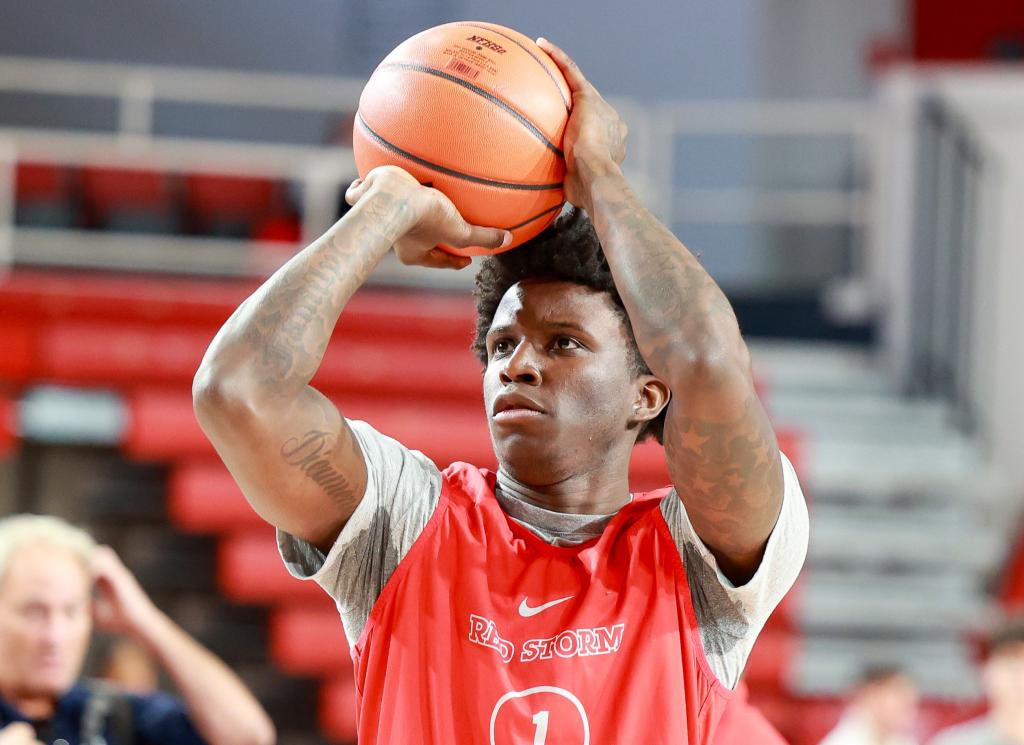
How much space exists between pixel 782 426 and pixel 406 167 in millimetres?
4544

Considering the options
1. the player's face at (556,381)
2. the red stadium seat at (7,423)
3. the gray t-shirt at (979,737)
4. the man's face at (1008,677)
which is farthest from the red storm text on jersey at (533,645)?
the red stadium seat at (7,423)

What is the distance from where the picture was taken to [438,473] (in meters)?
2.21

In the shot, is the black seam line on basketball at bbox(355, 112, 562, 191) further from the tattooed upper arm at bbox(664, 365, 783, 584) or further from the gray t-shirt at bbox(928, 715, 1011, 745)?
the gray t-shirt at bbox(928, 715, 1011, 745)

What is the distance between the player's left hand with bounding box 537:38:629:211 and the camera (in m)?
2.11

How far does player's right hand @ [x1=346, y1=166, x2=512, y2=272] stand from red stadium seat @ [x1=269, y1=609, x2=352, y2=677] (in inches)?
148

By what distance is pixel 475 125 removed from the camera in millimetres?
2090

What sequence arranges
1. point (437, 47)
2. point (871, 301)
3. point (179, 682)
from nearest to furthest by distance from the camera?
1. point (437, 47)
2. point (179, 682)
3. point (871, 301)

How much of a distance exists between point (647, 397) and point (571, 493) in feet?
0.63

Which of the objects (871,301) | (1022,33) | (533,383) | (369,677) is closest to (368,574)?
(369,677)

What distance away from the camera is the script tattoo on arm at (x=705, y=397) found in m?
1.89

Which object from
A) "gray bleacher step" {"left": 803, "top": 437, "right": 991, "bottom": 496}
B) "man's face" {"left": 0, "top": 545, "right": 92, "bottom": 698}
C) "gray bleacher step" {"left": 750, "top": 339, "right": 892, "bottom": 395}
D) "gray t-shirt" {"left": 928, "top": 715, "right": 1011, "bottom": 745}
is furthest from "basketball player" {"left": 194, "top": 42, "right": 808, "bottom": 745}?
"gray bleacher step" {"left": 750, "top": 339, "right": 892, "bottom": 395}

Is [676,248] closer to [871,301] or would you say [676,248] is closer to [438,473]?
[438,473]

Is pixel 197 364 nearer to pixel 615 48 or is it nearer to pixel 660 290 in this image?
pixel 660 290

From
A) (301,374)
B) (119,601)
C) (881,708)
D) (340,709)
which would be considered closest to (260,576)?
(340,709)
